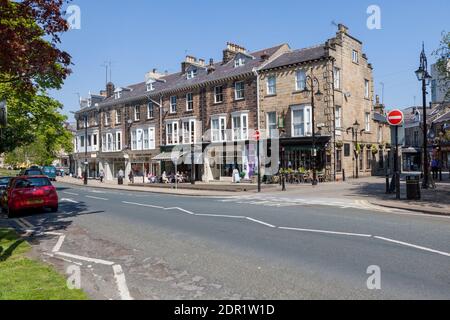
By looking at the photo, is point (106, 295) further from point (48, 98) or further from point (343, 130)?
point (343, 130)

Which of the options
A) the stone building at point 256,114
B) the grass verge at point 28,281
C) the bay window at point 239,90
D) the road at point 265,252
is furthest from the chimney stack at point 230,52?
the grass verge at point 28,281

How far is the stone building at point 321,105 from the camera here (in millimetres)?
30031

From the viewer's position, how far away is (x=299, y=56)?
1273 inches

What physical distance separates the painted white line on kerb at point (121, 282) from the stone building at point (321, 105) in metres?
25.1

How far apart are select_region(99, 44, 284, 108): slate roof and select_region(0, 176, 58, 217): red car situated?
22479mm

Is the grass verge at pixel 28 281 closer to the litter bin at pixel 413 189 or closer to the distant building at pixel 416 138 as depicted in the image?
the litter bin at pixel 413 189

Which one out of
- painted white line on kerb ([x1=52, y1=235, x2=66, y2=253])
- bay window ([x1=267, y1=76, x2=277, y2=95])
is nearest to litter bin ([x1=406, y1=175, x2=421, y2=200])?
painted white line on kerb ([x1=52, y1=235, x2=66, y2=253])

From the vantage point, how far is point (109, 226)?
38.6 feet

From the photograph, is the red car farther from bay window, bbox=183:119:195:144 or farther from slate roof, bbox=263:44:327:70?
bay window, bbox=183:119:195:144

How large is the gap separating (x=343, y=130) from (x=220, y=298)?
93.9ft

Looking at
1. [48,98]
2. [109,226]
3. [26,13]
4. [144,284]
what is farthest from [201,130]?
[144,284]

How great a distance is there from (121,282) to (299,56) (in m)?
29.8

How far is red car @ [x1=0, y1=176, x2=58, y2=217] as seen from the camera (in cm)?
1488

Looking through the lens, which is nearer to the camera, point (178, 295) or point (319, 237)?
point (178, 295)
